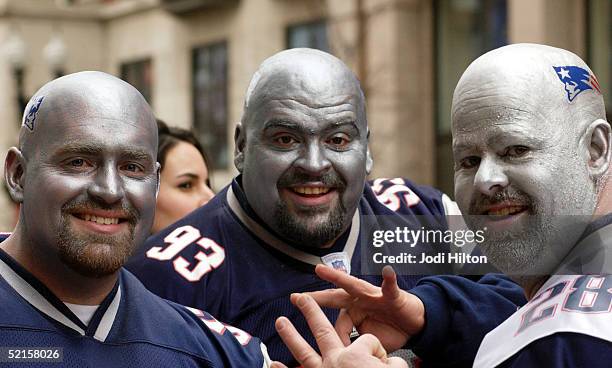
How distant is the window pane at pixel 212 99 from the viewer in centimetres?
2112

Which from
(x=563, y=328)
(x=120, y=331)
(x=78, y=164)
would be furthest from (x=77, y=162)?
(x=563, y=328)

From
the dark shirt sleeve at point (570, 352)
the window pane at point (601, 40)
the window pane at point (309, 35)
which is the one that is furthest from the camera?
the window pane at point (309, 35)

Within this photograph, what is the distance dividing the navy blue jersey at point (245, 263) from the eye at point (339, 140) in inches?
14.6

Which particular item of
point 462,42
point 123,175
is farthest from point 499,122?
point 462,42

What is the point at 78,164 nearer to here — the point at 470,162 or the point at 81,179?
the point at 81,179

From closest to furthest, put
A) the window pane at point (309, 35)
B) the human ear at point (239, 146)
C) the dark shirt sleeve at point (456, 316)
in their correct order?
the dark shirt sleeve at point (456, 316) → the human ear at point (239, 146) → the window pane at point (309, 35)

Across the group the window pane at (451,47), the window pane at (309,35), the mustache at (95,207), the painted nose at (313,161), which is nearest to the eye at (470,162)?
the painted nose at (313,161)

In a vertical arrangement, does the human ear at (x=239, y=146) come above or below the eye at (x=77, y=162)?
below

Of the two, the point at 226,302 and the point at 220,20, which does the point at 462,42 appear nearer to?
the point at 220,20

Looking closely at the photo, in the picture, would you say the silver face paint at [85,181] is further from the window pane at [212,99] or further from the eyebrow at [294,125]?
the window pane at [212,99]

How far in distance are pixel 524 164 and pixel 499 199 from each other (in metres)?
0.13

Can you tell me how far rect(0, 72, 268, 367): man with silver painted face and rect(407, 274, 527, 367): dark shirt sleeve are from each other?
87 centimetres

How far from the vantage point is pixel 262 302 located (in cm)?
416

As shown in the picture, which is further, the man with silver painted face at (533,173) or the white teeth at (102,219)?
the white teeth at (102,219)
